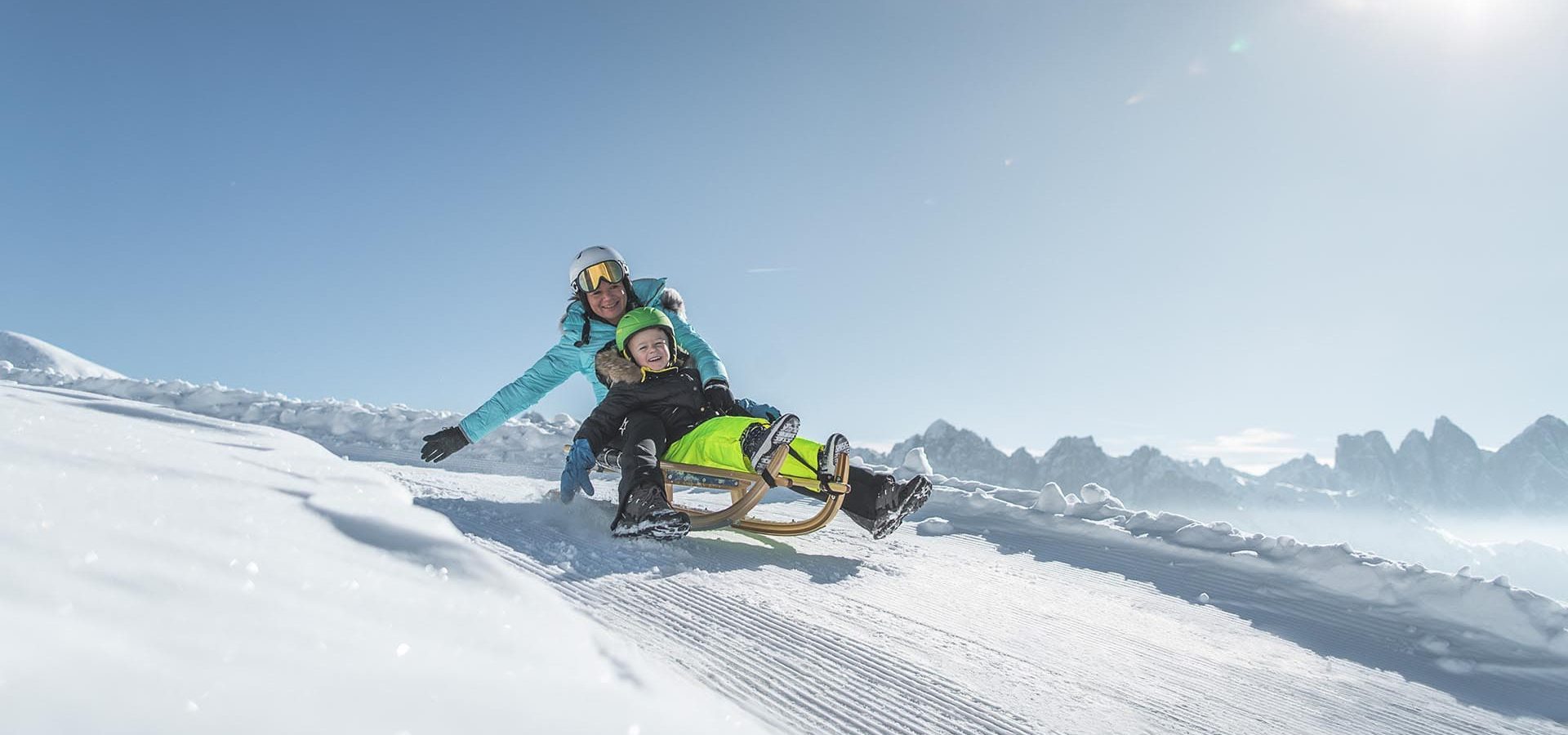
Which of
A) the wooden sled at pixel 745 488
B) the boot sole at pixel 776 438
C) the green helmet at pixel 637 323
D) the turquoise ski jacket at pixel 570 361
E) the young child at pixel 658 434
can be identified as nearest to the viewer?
the young child at pixel 658 434

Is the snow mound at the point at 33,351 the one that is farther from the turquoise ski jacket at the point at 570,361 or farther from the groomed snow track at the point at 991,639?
the groomed snow track at the point at 991,639

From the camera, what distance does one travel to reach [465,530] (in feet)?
10.2

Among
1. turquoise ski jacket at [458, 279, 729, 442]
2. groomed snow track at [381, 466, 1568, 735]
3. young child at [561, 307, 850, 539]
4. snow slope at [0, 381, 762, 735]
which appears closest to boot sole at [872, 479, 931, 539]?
groomed snow track at [381, 466, 1568, 735]

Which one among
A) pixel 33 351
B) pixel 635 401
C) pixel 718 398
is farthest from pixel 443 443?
pixel 33 351

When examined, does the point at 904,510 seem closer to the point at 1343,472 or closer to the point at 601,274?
the point at 601,274

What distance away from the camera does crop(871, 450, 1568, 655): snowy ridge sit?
308 cm

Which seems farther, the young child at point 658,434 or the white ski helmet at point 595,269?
the white ski helmet at point 595,269

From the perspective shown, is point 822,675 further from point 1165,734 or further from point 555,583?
point 555,583

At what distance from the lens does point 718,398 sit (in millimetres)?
4035

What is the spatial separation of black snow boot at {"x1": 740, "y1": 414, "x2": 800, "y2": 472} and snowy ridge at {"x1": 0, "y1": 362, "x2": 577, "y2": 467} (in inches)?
162

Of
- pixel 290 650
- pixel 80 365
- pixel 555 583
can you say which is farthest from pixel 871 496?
pixel 80 365

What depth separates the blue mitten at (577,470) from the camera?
387 cm

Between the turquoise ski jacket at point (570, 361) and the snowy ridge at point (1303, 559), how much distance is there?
1.83m

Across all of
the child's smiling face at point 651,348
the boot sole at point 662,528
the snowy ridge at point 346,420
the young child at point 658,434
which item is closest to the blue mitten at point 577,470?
the young child at point 658,434
